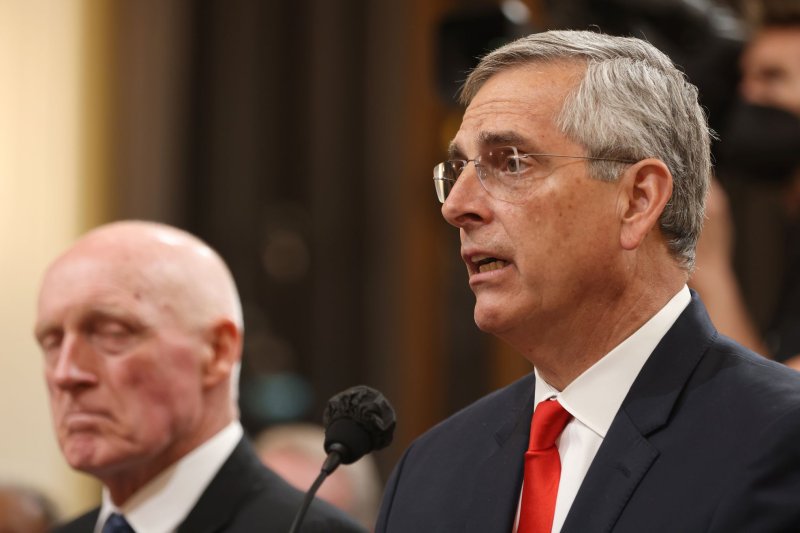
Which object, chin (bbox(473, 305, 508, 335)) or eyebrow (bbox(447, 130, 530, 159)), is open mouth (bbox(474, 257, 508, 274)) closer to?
chin (bbox(473, 305, 508, 335))

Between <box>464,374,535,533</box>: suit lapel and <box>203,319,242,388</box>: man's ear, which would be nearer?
<box>464,374,535,533</box>: suit lapel

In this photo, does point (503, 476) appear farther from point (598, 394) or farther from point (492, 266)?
point (492, 266)

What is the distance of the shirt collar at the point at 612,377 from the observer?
2043 mm

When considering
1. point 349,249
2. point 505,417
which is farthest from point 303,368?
point 505,417

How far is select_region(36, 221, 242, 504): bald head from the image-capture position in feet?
8.50

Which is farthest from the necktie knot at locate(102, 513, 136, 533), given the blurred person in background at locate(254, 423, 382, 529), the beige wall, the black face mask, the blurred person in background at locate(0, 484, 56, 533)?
the beige wall

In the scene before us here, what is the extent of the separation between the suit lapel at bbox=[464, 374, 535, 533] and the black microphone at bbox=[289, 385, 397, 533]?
180mm

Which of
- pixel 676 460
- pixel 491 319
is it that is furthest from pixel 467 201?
pixel 676 460

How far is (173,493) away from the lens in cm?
264

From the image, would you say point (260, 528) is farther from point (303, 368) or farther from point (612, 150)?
point (303, 368)

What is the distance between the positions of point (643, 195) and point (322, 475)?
70 cm

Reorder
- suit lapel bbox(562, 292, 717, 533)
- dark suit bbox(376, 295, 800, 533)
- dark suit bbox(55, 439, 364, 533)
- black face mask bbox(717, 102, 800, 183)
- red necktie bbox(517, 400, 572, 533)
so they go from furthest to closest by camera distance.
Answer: black face mask bbox(717, 102, 800, 183) < dark suit bbox(55, 439, 364, 533) < red necktie bbox(517, 400, 572, 533) < suit lapel bbox(562, 292, 717, 533) < dark suit bbox(376, 295, 800, 533)

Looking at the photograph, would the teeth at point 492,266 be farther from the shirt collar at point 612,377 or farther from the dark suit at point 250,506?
the dark suit at point 250,506

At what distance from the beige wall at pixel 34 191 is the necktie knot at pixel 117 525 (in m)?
3.60
